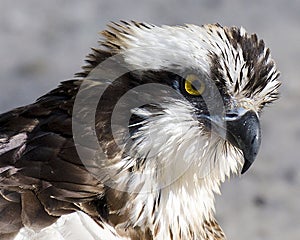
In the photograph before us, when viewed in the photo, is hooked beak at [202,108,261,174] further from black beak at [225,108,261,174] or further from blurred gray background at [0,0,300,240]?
blurred gray background at [0,0,300,240]

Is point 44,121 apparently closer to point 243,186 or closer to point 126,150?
point 126,150

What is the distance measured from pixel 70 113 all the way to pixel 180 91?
447 millimetres

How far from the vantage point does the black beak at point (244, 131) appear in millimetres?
3250

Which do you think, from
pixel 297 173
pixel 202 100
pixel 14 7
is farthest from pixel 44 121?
pixel 14 7

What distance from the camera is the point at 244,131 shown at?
3254mm

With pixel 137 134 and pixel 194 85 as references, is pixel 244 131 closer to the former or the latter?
pixel 194 85

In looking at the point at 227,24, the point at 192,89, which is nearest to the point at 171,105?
the point at 192,89

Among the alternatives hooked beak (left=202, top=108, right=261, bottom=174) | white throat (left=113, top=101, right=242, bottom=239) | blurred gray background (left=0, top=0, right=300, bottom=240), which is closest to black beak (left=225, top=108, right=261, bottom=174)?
hooked beak (left=202, top=108, right=261, bottom=174)

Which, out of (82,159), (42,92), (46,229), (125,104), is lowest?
(42,92)

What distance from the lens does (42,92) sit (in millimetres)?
6039

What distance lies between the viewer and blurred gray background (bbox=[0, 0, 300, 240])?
530cm

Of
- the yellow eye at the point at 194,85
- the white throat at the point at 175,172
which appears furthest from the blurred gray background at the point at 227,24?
the yellow eye at the point at 194,85

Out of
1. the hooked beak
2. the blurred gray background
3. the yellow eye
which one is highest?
the yellow eye

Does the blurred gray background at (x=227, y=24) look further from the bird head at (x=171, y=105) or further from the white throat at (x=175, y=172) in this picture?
the bird head at (x=171, y=105)
